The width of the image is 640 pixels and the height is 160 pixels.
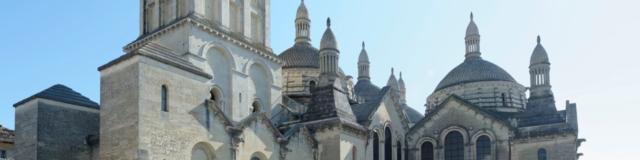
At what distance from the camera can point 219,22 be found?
40.6 m

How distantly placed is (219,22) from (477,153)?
17.2m

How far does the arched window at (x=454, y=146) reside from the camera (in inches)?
1833

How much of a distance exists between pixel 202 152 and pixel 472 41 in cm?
3368

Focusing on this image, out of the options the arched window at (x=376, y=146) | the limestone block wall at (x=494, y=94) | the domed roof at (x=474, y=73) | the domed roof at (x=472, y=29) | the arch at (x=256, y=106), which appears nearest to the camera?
the arch at (x=256, y=106)

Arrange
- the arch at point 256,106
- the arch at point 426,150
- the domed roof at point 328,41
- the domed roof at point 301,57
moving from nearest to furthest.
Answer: the domed roof at point 328,41 < the arch at point 256,106 < the arch at point 426,150 < the domed roof at point 301,57

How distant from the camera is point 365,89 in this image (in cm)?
6353

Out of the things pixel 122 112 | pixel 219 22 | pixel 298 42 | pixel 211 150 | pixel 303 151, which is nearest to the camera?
pixel 122 112


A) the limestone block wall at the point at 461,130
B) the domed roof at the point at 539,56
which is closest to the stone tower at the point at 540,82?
the domed roof at the point at 539,56

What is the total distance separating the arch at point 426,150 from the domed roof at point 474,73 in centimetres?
973

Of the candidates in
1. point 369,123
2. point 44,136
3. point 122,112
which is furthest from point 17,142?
point 369,123

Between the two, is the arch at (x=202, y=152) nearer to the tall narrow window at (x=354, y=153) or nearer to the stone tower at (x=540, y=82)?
the tall narrow window at (x=354, y=153)

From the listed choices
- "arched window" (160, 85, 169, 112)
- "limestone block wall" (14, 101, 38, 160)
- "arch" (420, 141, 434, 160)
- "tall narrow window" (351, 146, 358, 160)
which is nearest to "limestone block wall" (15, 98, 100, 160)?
"limestone block wall" (14, 101, 38, 160)

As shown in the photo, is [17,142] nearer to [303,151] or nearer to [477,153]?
[303,151]

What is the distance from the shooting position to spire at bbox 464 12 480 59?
59.1 metres
